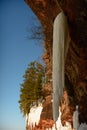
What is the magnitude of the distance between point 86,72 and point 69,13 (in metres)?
1.41

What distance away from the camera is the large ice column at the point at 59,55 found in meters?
4.42

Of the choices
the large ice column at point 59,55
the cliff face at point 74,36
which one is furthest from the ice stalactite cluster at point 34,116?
the large ice column at point 59,55

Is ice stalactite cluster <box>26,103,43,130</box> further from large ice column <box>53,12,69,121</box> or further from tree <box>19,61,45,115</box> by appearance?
large ice column <box>53,12,69,121</box>

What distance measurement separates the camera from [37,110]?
652 inches

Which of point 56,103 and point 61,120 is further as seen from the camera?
point 61,120

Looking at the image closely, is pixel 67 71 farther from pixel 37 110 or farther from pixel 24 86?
pixel 24 86

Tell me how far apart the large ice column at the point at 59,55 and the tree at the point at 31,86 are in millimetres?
13011

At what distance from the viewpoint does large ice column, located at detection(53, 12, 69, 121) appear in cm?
442

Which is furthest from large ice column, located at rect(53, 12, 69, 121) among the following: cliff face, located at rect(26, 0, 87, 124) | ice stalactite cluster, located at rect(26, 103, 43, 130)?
ice stalactite cluster, located at rect(26, 103, 43, 130)

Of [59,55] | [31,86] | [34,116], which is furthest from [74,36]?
[31,86]

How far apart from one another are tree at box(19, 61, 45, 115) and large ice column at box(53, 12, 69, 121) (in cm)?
1301

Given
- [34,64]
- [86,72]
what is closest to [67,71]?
[86,72]

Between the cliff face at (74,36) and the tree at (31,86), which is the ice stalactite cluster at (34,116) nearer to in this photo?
the tree at (31,86)

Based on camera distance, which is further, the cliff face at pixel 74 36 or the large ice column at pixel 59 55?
the cliff face at pixel 74 36
